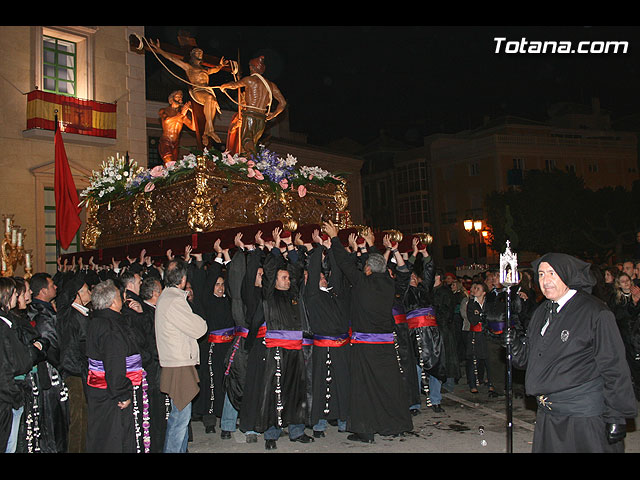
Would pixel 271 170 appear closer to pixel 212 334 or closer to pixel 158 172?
pixel 158 172

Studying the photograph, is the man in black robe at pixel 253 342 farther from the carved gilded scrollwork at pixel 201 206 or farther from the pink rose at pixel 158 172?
the pink rose at pixel 158 172

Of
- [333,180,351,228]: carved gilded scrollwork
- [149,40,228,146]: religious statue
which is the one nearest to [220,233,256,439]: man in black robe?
[333,180,351,228]: carved gilded scrollwork

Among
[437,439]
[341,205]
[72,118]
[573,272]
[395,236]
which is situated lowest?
[437,439]

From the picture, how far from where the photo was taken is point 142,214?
314 inches

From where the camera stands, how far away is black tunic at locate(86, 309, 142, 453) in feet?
14.6

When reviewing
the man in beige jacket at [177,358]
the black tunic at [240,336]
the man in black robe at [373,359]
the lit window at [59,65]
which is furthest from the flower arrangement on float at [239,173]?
the lit window at [59,65]

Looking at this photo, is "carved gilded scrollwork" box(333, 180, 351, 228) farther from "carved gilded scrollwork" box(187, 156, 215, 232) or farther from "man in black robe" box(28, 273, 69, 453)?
"man in black robe" box(28, 273, 69, 453)

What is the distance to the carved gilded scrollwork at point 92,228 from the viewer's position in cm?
908

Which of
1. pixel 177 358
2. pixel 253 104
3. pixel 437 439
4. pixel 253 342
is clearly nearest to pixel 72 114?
pixel 253 104

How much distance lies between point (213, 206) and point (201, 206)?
153 mm

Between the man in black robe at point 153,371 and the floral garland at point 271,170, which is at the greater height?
the floral garland at point 271,170

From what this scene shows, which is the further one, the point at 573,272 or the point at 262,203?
the point at 262,203

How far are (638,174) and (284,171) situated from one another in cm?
3845

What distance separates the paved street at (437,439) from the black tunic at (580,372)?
6.60ft
